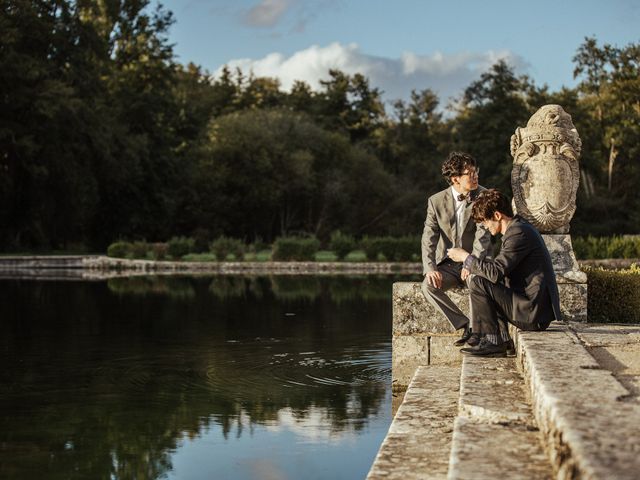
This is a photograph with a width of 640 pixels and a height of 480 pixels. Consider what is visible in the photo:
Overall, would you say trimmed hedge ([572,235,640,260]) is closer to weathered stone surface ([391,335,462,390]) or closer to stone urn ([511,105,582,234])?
stone urn ([511,105,582,234])

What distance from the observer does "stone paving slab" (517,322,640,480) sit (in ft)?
10.4

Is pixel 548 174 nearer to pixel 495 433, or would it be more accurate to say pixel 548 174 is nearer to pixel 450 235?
pixel 450 235

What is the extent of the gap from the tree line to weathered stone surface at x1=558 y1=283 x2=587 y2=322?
3309 centimetres

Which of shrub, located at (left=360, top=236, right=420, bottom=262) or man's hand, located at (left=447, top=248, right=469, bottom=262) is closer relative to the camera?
man's hand, located at (left=447, top=248, right=469, bottom=262)

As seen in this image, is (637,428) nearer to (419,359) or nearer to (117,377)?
(419,359)

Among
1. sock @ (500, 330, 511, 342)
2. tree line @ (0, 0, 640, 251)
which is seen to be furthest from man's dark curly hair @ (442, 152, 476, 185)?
tree line @ (0, 0, 640, 251)

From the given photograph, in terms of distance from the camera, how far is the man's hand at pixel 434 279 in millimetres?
8250

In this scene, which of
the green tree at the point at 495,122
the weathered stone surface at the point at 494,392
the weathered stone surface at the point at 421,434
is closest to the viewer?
the weathered stone surface at the point at 421,434

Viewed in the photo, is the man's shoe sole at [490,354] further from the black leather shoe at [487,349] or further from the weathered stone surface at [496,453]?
the weathered stone surface at [496,453]

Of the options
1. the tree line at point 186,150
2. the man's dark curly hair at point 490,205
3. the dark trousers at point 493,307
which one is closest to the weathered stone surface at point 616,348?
the dark trousers at point 493,307

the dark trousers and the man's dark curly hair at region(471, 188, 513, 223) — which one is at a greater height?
the man's dark curly hair at region(471, 188, 513, 223)

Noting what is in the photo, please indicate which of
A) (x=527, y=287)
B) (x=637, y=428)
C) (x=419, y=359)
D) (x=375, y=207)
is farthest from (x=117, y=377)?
(x=375, y=207)

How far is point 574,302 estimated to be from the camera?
9.06 m

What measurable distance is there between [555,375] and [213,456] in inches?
96.6
